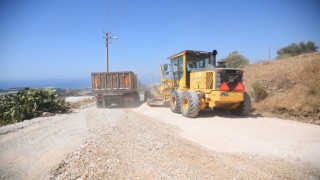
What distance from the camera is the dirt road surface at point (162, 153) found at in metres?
3.79

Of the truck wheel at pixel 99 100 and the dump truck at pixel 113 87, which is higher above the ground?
the dump truck at pixel 113 87

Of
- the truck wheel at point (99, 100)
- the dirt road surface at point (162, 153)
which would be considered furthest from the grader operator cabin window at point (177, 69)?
the truck wheel at point (99, 100)

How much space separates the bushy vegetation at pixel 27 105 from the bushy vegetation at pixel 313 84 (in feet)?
38.3

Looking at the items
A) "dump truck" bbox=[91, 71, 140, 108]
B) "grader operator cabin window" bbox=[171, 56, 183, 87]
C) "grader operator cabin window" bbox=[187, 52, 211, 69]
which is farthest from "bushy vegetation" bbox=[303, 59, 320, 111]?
"dump truck" bbox=[91, 71, 140, 108]

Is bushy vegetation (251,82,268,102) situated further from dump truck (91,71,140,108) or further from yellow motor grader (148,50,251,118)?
dump truck (91,71,140,108)

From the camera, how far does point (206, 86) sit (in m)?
9.12

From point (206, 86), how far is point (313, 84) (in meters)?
4.72

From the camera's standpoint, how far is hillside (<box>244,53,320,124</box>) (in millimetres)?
8328

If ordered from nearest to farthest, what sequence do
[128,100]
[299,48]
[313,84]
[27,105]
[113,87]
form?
[313,84] → [27,105] → [113,87] → [128,100] → [299,48]

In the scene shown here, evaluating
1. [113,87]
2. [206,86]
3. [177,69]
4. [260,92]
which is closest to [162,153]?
[206,86]

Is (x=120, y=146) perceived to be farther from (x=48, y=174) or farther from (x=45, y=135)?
(x=45, y=135)

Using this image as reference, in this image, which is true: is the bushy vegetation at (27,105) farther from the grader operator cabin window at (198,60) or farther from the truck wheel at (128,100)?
the grader operator cabin window at (198,60)

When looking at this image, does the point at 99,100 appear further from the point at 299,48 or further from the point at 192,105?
the point at 299,48

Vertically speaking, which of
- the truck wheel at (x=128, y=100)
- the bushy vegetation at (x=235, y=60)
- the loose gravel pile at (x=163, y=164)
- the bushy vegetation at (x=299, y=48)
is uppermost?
the bushy vegetation at (x=299, y=48)
